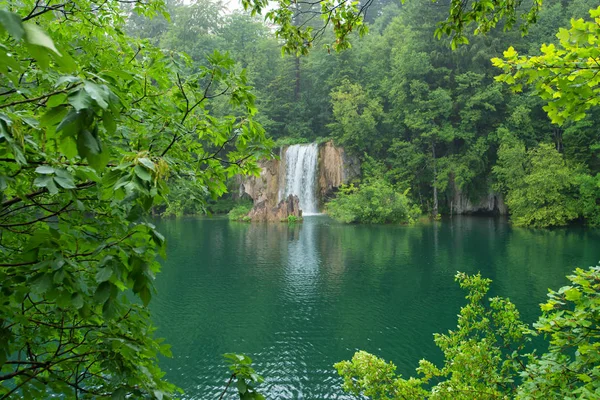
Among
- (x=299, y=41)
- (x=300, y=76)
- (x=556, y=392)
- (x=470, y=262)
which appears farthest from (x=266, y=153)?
(x=300, y=76)

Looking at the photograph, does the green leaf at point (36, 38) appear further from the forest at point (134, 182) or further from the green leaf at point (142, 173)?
the green leaf at point (142, 173)

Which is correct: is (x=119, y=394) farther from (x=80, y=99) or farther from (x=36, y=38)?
(x=36, y=38)

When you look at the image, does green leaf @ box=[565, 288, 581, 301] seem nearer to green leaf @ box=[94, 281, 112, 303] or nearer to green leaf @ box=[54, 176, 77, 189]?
green leaf @ box=[94, 281, 112, 303]

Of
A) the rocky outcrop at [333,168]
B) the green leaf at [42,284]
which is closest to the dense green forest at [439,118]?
the rocky outcrop at [333,168]

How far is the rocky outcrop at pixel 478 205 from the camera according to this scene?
28734 millimetres

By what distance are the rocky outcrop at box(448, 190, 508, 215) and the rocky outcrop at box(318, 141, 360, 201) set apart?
26.7 ft

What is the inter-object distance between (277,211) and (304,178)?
554 cm

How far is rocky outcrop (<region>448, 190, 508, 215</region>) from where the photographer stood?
2873 cm

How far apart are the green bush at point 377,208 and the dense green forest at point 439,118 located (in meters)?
3.52

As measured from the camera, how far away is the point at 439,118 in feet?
100

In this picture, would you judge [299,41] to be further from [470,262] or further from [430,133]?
[430,133]

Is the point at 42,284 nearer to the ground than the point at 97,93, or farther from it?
nearer to the ground

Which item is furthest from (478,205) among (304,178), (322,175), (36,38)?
(36,38)

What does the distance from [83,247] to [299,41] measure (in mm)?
2720
